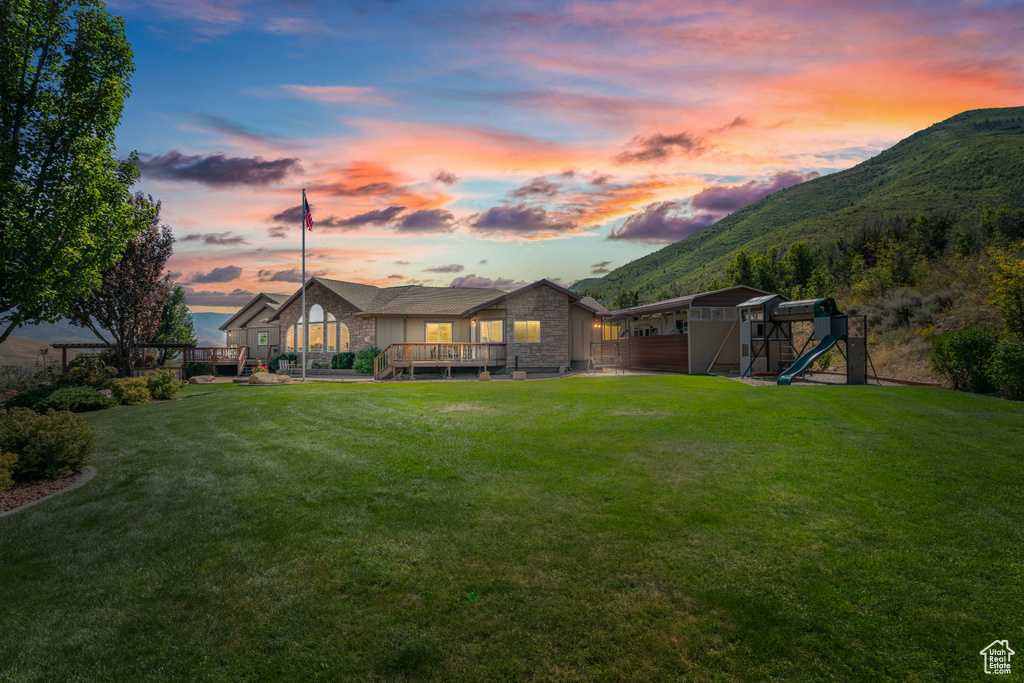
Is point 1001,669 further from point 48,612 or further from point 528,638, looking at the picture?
point 48,612

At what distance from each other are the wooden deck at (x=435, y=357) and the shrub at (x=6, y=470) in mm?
17052

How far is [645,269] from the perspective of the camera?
115375mm

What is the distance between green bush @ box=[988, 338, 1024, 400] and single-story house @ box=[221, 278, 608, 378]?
1671 cm

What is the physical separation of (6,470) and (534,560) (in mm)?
8192

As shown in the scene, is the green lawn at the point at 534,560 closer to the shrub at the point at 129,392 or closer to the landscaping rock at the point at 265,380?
the shrub at the point at 129,392

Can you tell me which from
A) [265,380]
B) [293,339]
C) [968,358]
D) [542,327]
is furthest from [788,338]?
[293,339]

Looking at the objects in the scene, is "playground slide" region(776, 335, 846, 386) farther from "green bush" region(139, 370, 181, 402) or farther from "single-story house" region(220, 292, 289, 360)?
"single-story house" region(220, 292, 289, 360)

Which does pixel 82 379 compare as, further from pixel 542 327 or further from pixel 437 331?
pixel 542 327

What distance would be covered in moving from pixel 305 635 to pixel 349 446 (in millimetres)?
5603

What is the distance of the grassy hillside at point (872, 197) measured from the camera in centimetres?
6116

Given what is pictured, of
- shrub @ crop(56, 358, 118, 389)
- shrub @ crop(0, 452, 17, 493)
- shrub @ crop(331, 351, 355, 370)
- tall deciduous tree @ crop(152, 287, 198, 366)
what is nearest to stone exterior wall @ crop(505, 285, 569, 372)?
shrub @ crop(331, 351, 355, 370)

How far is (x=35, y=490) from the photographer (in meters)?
7.61

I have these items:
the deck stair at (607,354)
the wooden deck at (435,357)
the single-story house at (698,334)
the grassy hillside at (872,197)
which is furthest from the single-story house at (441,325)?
the grassy hillside at (872,197)

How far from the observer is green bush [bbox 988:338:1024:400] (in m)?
13.8
